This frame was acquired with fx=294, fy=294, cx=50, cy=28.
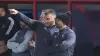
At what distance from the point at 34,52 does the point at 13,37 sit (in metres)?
0.61

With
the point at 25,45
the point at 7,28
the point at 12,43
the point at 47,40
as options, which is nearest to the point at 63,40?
the point at 47,40

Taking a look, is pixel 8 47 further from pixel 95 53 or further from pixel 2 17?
pixel 95 53

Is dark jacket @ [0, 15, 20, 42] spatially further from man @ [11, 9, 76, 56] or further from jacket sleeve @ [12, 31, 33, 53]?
man @ [11, 9, 76, 56]

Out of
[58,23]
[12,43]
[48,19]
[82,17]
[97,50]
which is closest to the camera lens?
[48,19]

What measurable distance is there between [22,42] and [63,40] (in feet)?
2.13

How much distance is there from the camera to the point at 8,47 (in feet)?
15.0

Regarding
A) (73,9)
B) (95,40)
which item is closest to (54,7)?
(73,9)

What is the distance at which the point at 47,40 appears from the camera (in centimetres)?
400

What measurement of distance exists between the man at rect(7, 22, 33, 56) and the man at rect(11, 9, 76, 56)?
327mm

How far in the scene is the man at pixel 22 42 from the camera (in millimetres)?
4297

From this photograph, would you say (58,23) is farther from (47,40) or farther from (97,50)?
(97,50)

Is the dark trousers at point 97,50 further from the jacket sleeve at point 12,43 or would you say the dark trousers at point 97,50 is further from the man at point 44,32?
the jacket sleeve at point 12,43

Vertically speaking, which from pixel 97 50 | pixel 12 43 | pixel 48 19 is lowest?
pixel 97 50

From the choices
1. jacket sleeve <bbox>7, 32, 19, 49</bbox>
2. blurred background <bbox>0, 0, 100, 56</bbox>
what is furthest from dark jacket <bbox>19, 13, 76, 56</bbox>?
blurred background <bbox>0, 0, 100, 56</bbox>
